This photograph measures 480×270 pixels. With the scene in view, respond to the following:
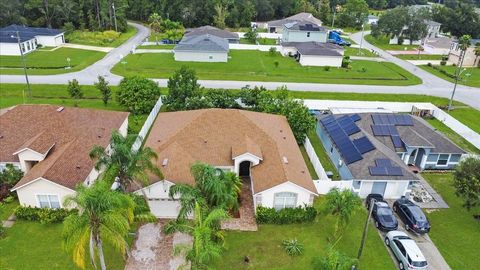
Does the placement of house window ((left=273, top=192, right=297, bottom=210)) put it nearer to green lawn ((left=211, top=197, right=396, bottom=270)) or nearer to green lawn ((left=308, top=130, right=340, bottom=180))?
green lawn ((left=211, top=197, right=396, bottom=270))

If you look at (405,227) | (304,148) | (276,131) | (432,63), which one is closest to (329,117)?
(304,148)

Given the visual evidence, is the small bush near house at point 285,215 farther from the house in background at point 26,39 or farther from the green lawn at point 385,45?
the green lawn at point 385,45

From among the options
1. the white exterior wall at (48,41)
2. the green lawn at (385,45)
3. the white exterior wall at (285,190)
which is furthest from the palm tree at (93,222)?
the green lawn at (385,45)

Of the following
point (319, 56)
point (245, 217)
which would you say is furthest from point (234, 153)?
point (319, 56)

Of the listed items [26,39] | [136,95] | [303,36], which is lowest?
[136,95]

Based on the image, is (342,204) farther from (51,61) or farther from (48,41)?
(48,41)
